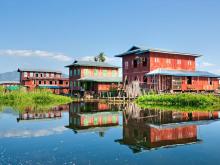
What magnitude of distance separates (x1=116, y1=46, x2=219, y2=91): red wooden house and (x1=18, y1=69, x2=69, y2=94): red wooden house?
2564 centimetres

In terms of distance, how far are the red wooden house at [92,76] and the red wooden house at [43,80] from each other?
11.1 meters

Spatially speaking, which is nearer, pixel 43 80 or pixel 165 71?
pixel 165 71

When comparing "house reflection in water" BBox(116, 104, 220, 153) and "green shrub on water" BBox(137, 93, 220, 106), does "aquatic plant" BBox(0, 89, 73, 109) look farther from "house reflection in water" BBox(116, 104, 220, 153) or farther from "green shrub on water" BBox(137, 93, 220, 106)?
"house reflection in water" BBox(116, 104, 220, 153)

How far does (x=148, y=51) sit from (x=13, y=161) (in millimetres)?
36822

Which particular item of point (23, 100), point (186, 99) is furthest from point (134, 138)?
point (23, 100)

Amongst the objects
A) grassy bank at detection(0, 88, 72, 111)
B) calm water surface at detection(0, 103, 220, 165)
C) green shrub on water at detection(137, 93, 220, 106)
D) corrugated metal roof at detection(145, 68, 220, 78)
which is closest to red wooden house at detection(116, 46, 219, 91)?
corrugated metal roof at detection(145, 68, 220, 78)

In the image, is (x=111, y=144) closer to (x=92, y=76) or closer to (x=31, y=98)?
(x=31, y=98)

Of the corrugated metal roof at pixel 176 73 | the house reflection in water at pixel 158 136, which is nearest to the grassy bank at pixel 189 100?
the corrugated metal roof at pixel 176 73

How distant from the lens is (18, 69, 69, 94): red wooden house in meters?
66.7

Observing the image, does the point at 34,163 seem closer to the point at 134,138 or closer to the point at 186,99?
A: the point at 134,138

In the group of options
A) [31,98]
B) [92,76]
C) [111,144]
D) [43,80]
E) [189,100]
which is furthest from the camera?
[43,80]

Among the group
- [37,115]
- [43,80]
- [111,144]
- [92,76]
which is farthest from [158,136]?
[43,80]

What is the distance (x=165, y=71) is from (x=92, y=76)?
19864mm

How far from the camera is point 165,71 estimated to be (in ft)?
136
